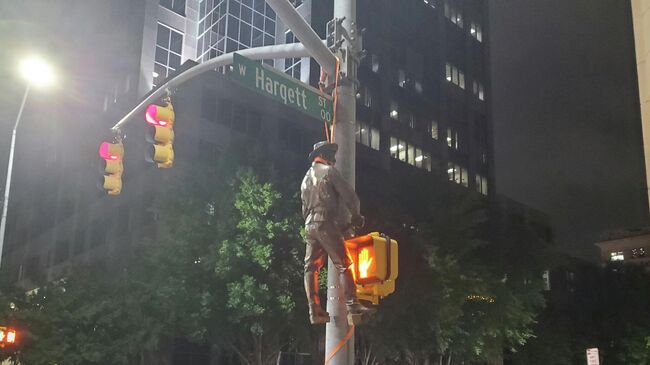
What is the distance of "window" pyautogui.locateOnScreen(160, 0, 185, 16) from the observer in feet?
177

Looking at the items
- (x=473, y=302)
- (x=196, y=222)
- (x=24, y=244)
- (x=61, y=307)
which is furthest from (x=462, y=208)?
(x=24, y=244)

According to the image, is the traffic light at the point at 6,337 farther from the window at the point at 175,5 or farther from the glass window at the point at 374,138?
the glass window at the point at 374,138

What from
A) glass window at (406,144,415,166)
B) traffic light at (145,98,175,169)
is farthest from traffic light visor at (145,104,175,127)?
glass window at (406,144,415,166)

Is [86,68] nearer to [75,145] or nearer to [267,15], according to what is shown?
[75,145]

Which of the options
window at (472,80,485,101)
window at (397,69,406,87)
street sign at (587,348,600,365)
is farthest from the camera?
window at (472,80,485,101)

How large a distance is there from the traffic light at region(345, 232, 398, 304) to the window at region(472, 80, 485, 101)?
77985mm

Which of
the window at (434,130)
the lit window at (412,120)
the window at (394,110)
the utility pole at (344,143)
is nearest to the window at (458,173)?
the window at (434,130)

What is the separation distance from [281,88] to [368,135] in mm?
55626

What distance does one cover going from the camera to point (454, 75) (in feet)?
258

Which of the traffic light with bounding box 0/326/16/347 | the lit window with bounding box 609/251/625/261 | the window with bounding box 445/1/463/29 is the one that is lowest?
the traffic light with bounding box 0/326/16/347

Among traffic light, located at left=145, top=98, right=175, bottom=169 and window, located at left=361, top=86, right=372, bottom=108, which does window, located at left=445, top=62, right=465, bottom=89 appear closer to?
window, located at left=361, top=86, right=372, bottom=108

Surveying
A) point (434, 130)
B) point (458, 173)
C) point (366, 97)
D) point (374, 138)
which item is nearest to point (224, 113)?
point (374, 138)

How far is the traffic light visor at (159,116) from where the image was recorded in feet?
33.1

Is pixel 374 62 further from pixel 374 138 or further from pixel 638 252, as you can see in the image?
pixel 638 252
